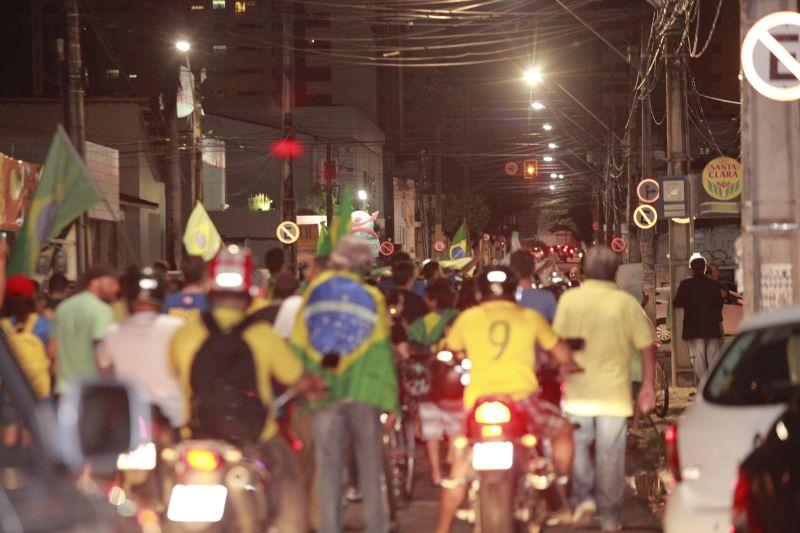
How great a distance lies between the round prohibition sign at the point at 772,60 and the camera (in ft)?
30.6

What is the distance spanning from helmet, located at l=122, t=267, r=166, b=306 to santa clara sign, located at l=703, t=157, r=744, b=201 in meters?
13.5

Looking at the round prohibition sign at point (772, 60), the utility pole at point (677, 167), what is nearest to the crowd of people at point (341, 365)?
the round prohibition sign at point (772, 60)

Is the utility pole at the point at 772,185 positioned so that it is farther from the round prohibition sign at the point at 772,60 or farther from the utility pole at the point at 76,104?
the utility pole at the point at 76,104

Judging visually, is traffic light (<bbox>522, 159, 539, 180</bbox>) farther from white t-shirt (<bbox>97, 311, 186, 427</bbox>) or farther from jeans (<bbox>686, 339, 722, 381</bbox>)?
white t-shirt (<bbox>97, 311, 186, 427</bbox>)

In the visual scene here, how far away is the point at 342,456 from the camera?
7.56m

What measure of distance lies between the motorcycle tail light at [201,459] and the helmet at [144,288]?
7.28ft

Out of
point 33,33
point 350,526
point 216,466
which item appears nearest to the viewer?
point 216,466

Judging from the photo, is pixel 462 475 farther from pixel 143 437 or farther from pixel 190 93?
pixel 190 93

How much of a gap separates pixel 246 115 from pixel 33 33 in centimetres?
1612

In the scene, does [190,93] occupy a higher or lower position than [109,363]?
higher

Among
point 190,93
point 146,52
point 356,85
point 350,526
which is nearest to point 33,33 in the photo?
point 146,52

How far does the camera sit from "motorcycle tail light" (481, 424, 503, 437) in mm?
7539

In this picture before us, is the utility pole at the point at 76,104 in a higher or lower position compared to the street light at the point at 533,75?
lower

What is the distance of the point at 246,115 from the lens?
248 ft
